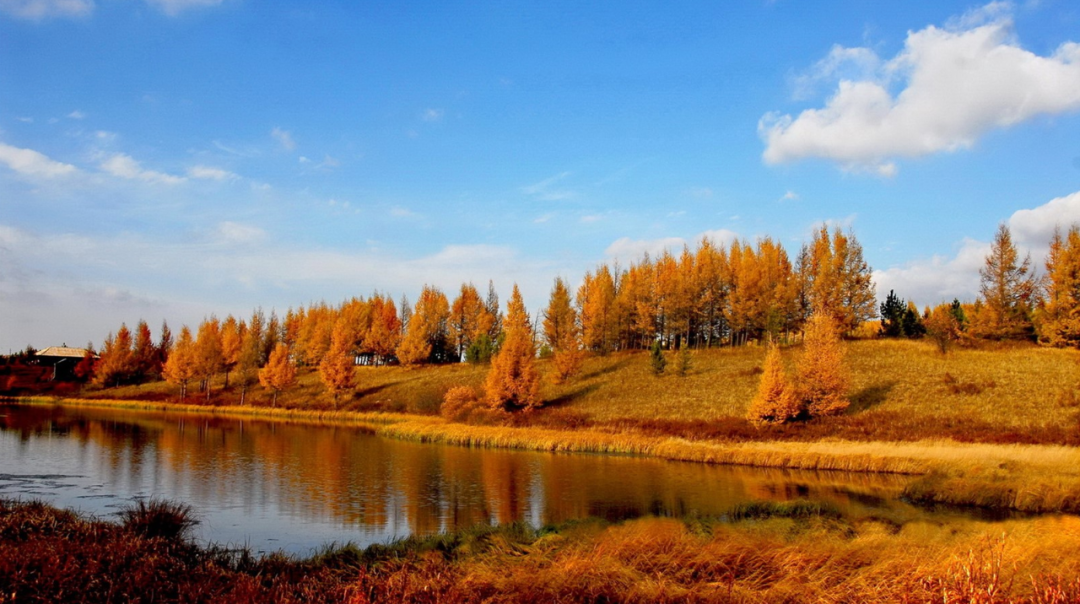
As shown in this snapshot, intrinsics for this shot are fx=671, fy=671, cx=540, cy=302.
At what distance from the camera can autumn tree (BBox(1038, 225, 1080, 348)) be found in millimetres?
56094

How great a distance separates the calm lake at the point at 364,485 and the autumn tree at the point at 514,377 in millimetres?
12040

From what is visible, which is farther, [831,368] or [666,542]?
[831,368]

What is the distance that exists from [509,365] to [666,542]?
139 feet

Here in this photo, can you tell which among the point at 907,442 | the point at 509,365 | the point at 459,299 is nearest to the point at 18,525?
the point at 907,442

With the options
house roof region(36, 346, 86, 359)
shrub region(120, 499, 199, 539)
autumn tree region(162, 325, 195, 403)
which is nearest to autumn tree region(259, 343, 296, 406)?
autumn tree region(162, 325, 195, 403)

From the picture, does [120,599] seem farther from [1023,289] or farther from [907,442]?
[1023,289]

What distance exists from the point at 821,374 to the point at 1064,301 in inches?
1148

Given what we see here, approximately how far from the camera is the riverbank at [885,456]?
23766mm

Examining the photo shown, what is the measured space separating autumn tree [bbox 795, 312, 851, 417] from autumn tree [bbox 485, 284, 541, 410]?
20.3 m

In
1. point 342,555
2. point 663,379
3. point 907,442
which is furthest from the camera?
point 663,379

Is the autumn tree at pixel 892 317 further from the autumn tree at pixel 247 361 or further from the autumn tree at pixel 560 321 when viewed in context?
the autumn tree at pixel 247 361

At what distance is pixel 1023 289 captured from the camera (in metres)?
64.6

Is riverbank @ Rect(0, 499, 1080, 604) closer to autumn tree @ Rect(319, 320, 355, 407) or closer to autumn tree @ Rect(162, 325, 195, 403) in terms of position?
autumn tree @ Rect(319, 320, 355, 407)

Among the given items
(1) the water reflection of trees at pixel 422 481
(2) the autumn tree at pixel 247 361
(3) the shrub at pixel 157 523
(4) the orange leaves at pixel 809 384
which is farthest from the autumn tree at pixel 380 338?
(3) the shrub at pixel 157 523
